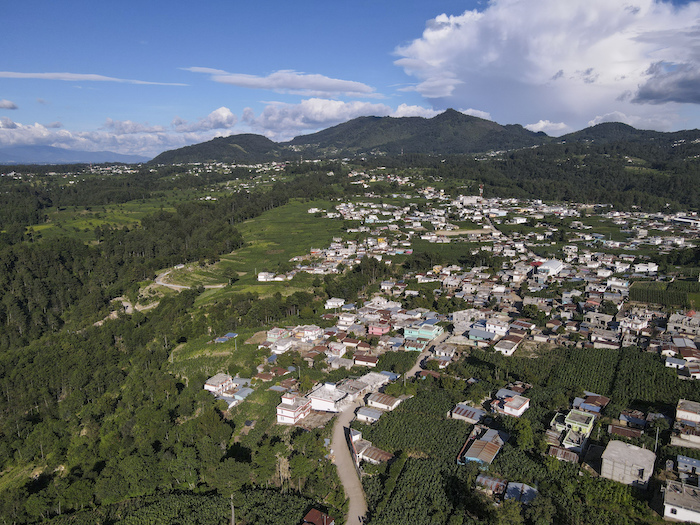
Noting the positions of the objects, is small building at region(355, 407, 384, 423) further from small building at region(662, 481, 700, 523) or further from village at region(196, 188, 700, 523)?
small building at region(662, 481, 700, 523)

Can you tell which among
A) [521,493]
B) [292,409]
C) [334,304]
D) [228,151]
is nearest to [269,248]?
[334,304]

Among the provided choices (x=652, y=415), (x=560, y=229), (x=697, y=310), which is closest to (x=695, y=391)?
(x=652, y=415)

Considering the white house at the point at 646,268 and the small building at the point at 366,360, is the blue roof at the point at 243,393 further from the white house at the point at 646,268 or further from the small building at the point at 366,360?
the white house at the point at 646,268

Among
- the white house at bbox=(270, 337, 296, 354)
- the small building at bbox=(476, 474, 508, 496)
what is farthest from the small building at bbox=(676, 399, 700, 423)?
the white house at bbox=(270, 337, 296, 354)

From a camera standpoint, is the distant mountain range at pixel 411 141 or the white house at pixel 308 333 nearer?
the white house at pixel 308 333

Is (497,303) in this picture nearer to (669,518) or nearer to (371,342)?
(371,342)

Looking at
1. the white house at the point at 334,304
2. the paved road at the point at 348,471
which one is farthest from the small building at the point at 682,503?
the white house at the point at 334,304
